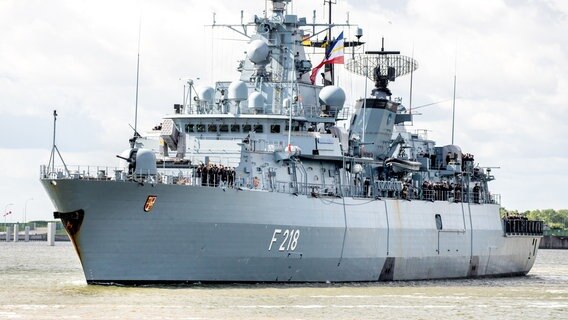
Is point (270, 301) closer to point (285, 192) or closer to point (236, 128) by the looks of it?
point (285, 192)

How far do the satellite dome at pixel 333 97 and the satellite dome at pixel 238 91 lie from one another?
4.55 m

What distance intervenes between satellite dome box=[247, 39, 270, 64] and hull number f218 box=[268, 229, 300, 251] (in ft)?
27.2

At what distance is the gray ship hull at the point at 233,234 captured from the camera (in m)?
45.4

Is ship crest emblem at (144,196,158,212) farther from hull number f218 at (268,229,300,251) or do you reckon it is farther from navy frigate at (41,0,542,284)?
hull number f218 at (268,229,300,251)

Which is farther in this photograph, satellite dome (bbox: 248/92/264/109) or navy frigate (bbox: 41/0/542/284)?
satellite dome (bbox: 248/92/264/109)

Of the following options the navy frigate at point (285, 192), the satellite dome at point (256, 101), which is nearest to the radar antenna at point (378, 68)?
the navy frigate at point (285, 192)

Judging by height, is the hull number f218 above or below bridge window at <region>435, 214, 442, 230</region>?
below

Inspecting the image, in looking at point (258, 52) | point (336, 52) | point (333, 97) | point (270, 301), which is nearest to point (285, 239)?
point (270, 301)

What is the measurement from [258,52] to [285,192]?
706cm

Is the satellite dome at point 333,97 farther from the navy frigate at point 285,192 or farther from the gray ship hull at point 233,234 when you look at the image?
the gray ship hull at point 233,234

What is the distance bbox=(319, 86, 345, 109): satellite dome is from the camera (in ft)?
184

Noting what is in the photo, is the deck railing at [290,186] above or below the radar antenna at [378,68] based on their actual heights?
below

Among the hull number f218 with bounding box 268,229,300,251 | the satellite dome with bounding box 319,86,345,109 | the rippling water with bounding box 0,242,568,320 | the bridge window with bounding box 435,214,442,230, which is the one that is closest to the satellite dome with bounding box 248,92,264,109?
the satellite dome with bounding box 319,86,345,109

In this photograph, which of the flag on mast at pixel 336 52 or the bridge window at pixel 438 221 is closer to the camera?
Answer: the flag on mast at pixel 336 52
